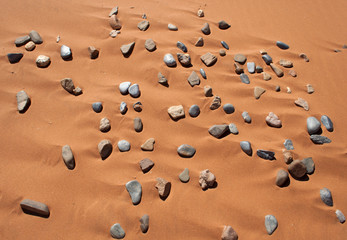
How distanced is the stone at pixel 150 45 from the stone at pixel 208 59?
0.46m

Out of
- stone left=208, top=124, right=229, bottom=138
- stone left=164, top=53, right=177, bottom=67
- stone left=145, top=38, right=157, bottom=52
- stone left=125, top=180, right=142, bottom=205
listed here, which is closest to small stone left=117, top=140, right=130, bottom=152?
stone left=125, top=180, right=142, bottom=205

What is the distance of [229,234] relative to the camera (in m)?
1.41

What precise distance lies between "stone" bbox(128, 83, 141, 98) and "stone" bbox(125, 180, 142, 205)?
2.38 feet

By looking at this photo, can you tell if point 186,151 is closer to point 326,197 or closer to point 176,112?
point 176,112

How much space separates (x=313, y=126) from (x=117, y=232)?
1618 mm

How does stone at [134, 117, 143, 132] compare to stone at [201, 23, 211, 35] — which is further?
stone at [201, 23, 211, 35]

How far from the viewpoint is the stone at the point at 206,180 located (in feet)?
5.15

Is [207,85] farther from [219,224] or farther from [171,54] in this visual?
[219,224]

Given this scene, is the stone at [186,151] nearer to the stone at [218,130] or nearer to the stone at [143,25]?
the stone at [218,130]

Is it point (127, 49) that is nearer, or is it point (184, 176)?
point (184, 176)

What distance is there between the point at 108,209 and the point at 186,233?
496mm

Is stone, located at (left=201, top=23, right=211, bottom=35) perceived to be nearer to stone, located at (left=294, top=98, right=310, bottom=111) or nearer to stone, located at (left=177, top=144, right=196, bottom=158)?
stone, located at (left=294, top=98, right=310, bottom=111)

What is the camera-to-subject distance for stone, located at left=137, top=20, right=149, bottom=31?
2.49 metres

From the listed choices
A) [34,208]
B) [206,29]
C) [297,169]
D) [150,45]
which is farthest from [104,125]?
[206,29]
